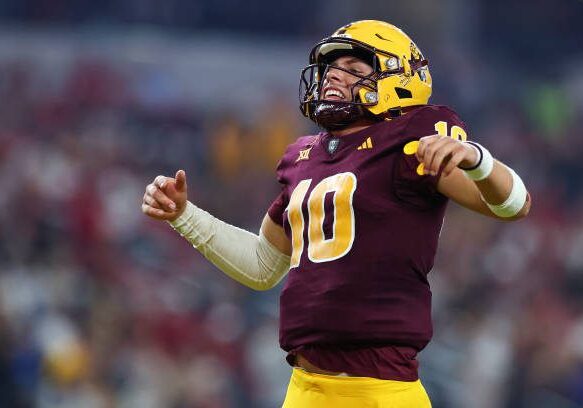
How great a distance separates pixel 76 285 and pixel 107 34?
4388 mm

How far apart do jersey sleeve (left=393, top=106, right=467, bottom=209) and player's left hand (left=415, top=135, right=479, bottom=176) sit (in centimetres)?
24

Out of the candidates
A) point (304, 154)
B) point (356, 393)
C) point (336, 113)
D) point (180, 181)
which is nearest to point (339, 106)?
point (336, 113)

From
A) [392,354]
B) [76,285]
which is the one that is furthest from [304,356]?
[76,285]

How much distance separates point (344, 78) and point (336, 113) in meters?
0.12

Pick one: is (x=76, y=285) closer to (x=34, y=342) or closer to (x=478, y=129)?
(x=34, y=342)

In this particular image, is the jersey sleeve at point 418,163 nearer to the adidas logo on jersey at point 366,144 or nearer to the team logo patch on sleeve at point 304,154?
the adidas logo on jersey at point 366,144

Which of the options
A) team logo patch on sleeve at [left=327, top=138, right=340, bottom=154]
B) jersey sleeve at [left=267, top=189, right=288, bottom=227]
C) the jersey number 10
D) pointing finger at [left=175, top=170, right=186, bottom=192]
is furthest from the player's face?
pointing finger at [left=175, top=170, right=186, bottom=192]

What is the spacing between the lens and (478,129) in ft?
35.6

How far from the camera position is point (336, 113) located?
336cm

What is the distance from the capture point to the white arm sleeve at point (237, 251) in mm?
3707

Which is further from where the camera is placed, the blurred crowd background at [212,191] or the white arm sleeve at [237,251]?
the blurred crowd background at [212,191]

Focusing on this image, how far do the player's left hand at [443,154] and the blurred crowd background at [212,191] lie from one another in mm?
Answer: 4225

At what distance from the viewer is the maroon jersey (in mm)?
3170

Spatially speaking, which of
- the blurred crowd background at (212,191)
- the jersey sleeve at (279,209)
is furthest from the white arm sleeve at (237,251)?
the blurred crowd background at (212,191)
